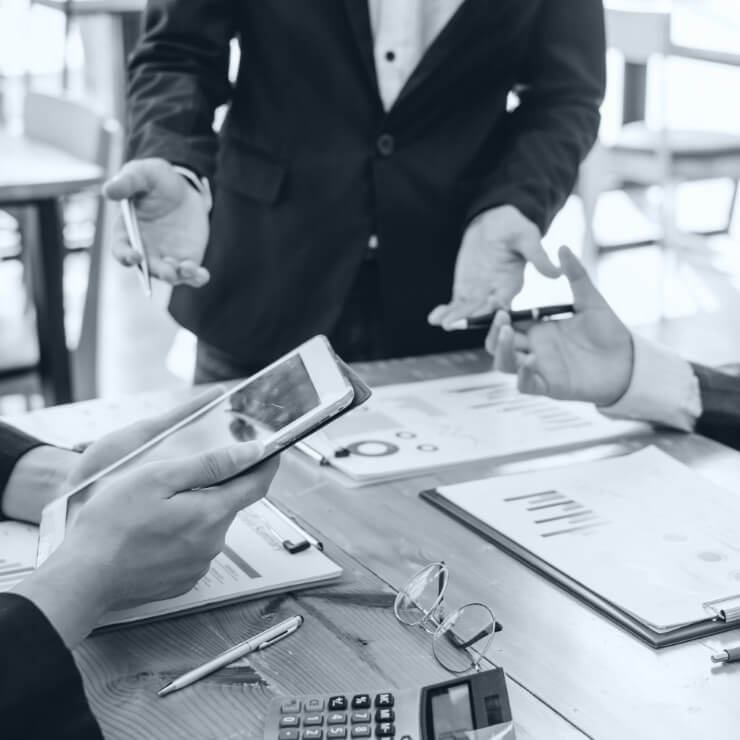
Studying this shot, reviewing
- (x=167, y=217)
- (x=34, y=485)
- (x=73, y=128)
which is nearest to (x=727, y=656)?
(x=34, y=485)

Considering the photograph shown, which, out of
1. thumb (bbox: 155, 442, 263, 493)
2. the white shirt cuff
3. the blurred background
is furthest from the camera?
the blurred background

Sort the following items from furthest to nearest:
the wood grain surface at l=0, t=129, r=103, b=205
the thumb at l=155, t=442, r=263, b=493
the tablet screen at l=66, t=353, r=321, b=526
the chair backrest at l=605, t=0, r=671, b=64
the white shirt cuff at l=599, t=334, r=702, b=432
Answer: the chair backrest at l=605, t=0, r=671, b=64
the wood grain surface at l=0, t=129, r=103, b=205
the white shirt cuff at l=599, t=334, r=702, b=432
the tablet screen at l=66, t=353, r=321, b=526
the thumb at l=155, t=442, r=263, b=493

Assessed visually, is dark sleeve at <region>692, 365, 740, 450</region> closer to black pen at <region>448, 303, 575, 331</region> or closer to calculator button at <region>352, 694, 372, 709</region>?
black pen at <region>448, 303, 575, 331</region>

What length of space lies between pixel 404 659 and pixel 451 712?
11 centimetres

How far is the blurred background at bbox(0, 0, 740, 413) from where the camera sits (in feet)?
8.84

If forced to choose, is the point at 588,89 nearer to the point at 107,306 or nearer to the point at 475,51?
the point at 475,51

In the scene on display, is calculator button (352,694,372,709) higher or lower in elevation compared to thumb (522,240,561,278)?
lower

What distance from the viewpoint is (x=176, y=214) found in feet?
4.65

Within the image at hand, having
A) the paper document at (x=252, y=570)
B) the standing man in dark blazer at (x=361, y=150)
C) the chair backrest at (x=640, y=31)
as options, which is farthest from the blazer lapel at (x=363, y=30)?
the chair backrest at (x=640, y=31)

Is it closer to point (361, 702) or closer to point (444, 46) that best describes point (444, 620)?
point (361, 702)

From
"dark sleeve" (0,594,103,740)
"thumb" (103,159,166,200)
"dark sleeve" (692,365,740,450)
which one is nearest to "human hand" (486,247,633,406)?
"dark sleeve" (692,365,740,450)

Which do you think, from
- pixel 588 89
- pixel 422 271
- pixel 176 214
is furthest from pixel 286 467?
pixel 588 89

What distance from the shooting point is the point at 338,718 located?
2.49 ft

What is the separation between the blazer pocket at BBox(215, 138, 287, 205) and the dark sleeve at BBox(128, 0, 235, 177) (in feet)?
0.21
